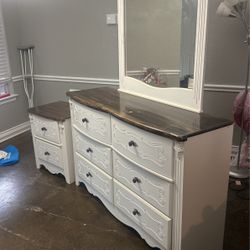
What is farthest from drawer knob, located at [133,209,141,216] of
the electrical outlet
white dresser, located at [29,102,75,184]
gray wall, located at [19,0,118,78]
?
the electrical outlet

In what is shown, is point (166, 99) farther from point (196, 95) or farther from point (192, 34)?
point (192, 34)

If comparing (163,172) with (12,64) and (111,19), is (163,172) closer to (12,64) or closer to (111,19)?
(111,19)

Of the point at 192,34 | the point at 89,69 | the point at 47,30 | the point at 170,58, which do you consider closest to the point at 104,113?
the point at 170,58

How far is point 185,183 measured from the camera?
1.44 m

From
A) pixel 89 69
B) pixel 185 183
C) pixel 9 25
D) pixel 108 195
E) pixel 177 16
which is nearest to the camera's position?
pixel 185 183

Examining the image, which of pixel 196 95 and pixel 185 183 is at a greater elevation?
pixel 196 95

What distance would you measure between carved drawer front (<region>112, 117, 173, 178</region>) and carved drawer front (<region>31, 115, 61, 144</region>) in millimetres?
837

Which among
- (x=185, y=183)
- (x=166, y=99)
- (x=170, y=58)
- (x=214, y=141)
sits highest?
(x=170, y=58)

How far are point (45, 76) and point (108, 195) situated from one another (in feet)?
7.05

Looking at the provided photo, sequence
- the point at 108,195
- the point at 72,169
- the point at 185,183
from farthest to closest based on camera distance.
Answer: the point at 72,169, the point at 108,195, the point at 185,183

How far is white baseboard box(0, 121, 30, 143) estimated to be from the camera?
3.61 meters

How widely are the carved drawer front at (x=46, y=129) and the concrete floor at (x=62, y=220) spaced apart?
404 millimetres

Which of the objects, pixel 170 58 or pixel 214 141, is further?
pixel 170 58

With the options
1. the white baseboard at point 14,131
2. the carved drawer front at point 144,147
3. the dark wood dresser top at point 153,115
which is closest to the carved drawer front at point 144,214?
the carved drawer front at point 144,147
